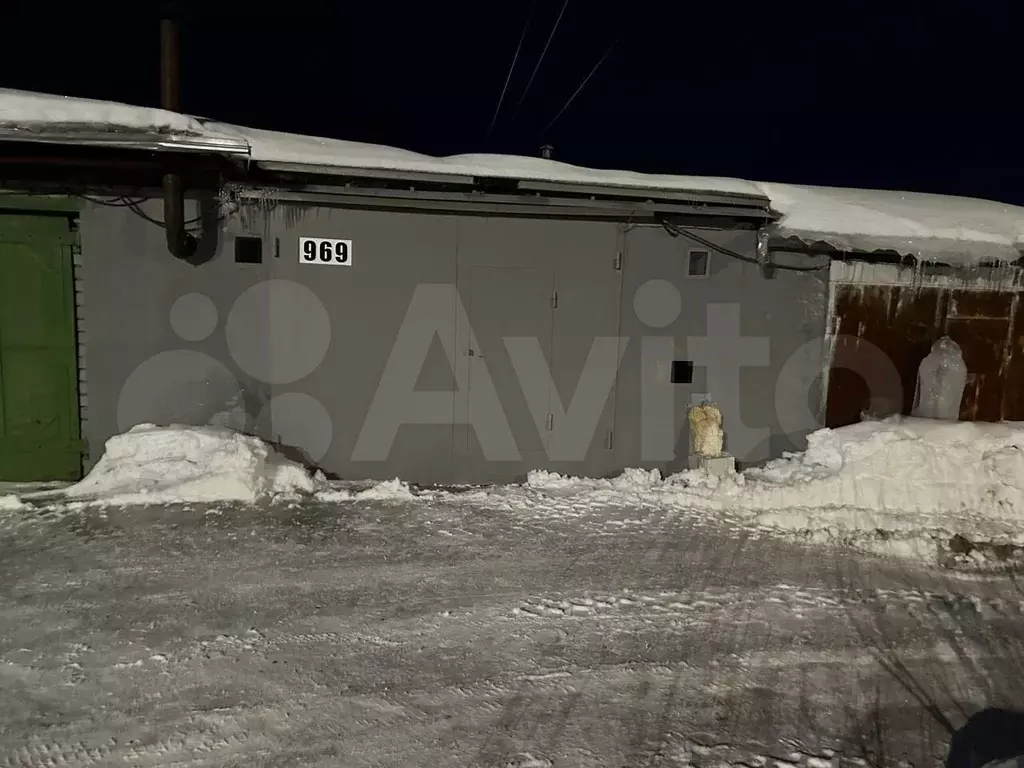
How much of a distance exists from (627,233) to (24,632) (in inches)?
222

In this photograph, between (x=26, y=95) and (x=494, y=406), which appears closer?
(x=26, y=95)

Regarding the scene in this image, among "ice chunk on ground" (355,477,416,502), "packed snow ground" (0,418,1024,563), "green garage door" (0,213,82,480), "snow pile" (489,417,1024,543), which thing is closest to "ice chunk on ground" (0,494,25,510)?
"packed snow ground" (0,418,1024,563)

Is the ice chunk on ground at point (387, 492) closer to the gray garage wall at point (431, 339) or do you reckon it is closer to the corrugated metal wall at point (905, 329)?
the gray garage wall at point (431, 339)

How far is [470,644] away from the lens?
155 inches

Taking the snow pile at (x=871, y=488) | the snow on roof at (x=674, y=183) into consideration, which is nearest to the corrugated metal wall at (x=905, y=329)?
the snow on roof at (x=674, y=183)

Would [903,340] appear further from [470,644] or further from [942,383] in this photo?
[470,644]

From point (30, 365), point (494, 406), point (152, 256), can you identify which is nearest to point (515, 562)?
point (494, 406)

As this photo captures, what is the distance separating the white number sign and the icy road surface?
2.22 meters

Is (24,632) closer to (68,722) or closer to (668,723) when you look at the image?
(68,722)

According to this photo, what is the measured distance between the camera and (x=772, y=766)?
3.01 m

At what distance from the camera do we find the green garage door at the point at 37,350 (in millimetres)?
5809

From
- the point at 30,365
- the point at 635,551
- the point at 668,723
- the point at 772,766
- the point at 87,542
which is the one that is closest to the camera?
the point at 772,766

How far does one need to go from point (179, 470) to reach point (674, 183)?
5.13 m

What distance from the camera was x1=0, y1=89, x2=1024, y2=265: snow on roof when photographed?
528 cm
